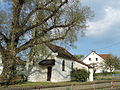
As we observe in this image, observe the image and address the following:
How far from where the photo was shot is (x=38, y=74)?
1446 inches

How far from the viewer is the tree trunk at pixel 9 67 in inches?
770

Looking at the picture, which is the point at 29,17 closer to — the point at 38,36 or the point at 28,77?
the point at 38,36

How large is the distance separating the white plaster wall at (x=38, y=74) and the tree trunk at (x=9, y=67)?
1569 centimetres

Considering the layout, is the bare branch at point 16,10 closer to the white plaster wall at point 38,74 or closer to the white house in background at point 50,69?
the white house in background at point 50,69

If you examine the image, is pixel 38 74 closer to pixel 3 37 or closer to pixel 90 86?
pixel 3 37

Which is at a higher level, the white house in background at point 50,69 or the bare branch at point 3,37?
the bare branch at point 3,37

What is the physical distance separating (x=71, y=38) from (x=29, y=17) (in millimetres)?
6297

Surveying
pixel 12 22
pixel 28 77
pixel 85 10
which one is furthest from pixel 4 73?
pixel 28 77

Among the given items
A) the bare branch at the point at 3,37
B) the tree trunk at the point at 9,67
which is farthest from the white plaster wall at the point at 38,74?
the tree trunk at the point at 9,67

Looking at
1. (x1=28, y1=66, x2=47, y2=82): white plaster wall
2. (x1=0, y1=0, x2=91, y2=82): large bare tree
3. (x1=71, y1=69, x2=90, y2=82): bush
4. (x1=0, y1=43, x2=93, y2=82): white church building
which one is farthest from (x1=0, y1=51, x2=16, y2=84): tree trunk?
(x1=71, y1=69, x2=90, y2=82): bush

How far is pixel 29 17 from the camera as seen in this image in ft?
79.6

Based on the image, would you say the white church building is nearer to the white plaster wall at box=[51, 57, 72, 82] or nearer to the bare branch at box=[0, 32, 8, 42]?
the white plaster wall at box=[51, 57, 72, 82]

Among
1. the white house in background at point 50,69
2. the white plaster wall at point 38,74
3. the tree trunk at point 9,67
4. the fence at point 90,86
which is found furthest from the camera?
the white plaster wall at point 38,74

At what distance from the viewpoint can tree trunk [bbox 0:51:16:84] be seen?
19.5 metres
